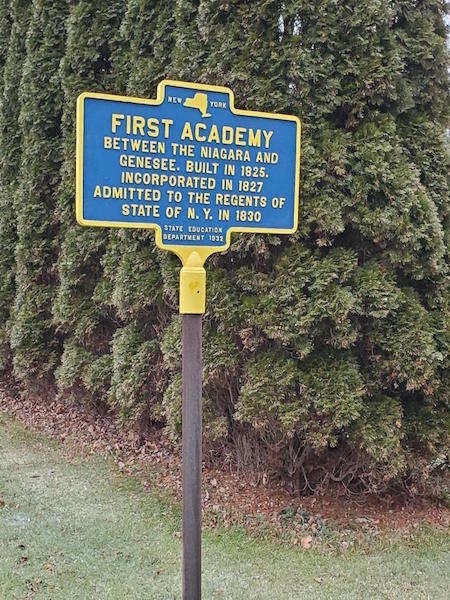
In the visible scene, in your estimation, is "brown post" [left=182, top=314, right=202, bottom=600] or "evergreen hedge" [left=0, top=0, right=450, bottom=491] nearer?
"brown post" [left=182, top=314, right=202, bottom=600]

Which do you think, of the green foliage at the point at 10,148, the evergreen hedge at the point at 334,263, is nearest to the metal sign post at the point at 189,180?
the evergreen hedge at the point at 334,263

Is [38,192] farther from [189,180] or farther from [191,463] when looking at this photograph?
[191,463]

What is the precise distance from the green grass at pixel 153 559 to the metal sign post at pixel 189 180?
3.23 ft

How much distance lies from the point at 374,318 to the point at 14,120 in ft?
A: 16.3

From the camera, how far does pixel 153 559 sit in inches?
144

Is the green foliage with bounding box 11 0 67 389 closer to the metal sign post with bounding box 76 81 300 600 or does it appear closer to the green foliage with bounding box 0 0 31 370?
the green foliage with bounding box 0 0 31 370

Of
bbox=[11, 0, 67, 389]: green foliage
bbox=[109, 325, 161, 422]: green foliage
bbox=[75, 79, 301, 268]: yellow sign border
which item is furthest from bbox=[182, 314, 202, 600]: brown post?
bbox=[11, 0, 67, 389]: green foliage

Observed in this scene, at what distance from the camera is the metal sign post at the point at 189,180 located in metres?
2.40

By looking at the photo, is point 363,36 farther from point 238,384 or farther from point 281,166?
point 238,384

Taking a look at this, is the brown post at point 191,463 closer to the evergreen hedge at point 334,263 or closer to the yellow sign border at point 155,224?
the yellow sign border at point 155,224

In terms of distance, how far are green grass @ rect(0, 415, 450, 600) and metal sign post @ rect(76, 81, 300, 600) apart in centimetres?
98

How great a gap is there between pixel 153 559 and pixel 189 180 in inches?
90.8

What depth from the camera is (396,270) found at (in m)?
3.96

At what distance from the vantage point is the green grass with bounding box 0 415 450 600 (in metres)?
3.31
